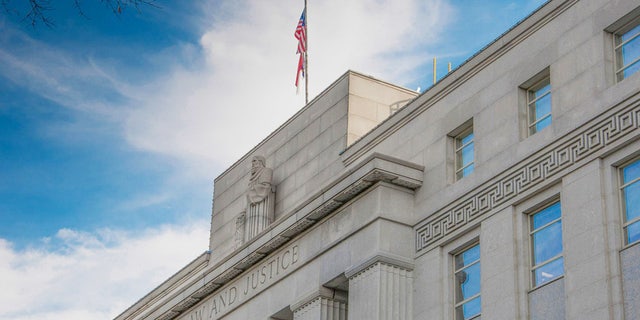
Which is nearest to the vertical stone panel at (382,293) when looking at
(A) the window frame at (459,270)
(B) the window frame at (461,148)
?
(A) the window frame at (459,270)

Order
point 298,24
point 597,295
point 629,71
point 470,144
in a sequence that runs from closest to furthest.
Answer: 1. point 597,295
2. point 629,71
3. point 470,144
4. point 298,24

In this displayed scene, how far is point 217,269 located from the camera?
38781 mm

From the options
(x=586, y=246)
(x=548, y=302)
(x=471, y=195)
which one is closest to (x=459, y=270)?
(x=471, y=195)

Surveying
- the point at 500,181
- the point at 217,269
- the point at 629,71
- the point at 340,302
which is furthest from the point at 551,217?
the point at 217,269

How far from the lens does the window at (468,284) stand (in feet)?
99.0

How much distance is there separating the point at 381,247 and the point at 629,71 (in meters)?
7.81

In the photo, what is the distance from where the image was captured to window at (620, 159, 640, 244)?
26438 mm

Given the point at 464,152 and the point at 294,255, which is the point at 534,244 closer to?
the point at 464,152

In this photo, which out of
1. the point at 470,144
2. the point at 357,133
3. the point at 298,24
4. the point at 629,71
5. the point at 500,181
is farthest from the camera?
the point at 298,24

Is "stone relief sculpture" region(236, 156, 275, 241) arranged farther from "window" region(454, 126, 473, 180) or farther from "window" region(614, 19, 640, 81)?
"window" region(614, 19, 640, 81)

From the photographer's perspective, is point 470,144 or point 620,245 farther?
point 470,144

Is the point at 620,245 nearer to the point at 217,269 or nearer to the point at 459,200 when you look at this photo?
the point at 459,200

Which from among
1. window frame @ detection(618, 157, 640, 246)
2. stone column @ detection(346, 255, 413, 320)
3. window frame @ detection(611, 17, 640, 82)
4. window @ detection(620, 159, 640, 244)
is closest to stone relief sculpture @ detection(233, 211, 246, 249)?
stone column @ detection(346, 255, 413, 320)

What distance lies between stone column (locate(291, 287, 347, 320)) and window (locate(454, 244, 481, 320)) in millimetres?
4132
